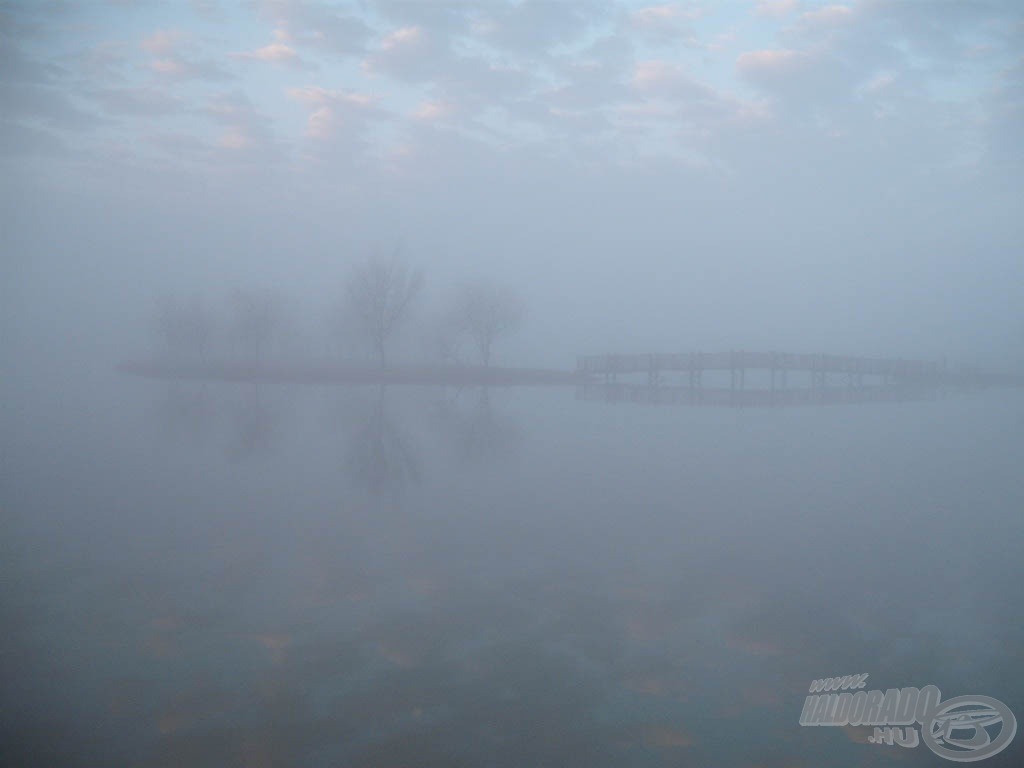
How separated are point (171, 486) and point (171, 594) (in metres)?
4.82

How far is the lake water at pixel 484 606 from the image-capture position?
393 centimetres

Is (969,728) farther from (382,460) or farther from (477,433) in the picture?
(477,433)

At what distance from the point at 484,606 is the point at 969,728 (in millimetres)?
3322

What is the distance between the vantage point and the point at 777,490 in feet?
34.8

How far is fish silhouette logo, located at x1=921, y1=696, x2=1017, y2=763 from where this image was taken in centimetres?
393

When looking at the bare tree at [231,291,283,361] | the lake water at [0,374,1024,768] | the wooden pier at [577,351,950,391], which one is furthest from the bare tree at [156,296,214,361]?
the lake water at [0,374,1024,768]

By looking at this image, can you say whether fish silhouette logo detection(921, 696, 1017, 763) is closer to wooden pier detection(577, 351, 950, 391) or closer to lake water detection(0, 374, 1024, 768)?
lake water detection(0, 374, 1024, 768)

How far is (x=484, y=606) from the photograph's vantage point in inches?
227

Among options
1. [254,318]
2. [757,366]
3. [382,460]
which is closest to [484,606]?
[382,460]

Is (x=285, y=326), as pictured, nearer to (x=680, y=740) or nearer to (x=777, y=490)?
(x=777, y=490)

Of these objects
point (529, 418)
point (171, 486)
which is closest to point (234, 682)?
point (171, 486)

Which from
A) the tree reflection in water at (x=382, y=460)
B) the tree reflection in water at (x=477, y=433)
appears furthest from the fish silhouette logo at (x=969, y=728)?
the tree reflection in water at (x=477, y=433)

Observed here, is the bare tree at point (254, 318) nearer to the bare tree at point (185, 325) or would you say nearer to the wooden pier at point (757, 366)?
the bare tree at point (185, 325)

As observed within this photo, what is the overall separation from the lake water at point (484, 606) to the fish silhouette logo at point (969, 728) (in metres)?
0.09
